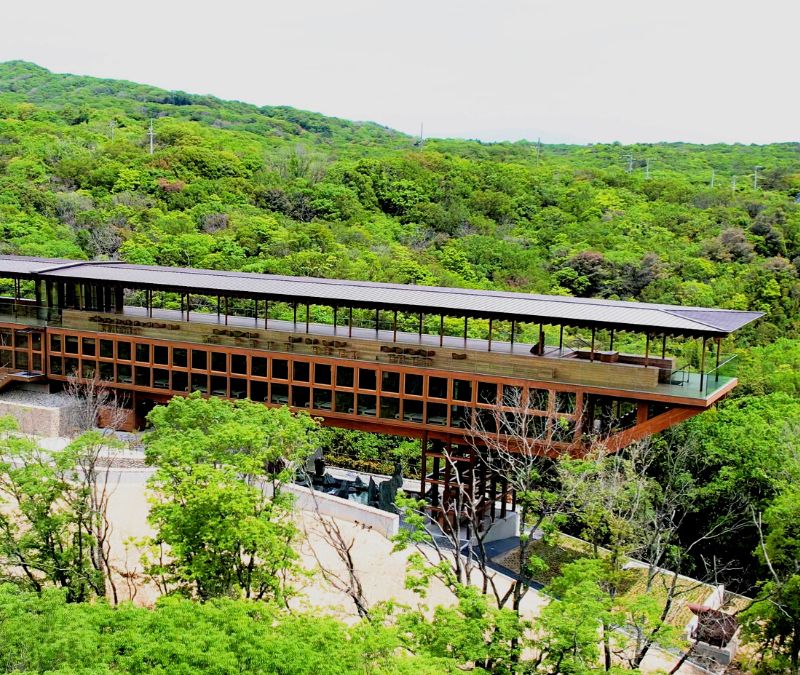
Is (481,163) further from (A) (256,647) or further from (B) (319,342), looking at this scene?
(A) (256,647)

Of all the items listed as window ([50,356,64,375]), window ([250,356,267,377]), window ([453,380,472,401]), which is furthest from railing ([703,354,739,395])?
window ([50,356,64,375])

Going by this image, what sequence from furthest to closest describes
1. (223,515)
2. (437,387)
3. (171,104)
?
(171,104)
(437,387)
(223,515)

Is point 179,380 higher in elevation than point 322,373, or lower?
lower

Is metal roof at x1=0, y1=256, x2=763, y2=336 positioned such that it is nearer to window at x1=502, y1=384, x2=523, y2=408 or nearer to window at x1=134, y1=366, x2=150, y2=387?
window at x1=502, y1=384, x2=523, y2=408

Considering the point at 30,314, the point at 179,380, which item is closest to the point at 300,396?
the point at 179,380

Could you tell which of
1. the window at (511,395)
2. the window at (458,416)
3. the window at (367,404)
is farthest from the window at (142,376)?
the window at (511,395)

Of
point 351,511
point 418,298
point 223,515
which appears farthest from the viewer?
point 418,298

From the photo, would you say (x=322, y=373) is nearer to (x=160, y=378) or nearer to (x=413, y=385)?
(x=413, y=385)
